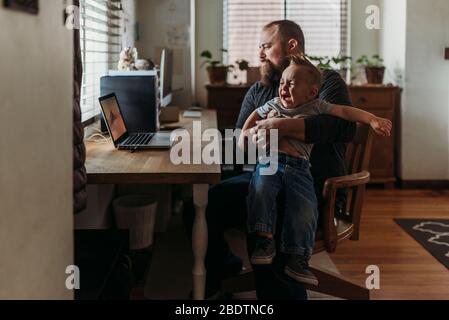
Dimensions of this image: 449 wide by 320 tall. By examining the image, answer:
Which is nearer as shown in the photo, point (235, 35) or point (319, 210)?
point (319, 210)

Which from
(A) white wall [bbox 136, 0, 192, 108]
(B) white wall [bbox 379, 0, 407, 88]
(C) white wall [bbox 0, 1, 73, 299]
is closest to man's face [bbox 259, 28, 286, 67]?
(C) white wall [bbox 0, 1, 73, 299]

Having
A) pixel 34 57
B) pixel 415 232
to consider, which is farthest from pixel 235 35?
pixel 34 57

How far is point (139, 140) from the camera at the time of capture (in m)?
2.41

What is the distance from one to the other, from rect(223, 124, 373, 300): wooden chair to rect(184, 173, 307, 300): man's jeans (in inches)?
5.5

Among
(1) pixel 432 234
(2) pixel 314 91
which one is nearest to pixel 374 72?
(1) pixel 432 234

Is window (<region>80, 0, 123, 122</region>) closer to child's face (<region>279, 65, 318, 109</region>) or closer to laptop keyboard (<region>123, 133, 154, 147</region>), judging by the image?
laptop keyboard (<region>123, 133, 154, 147</region>)

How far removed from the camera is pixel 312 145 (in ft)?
Answer: 6.45

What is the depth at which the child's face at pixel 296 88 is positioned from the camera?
1840 millimetres

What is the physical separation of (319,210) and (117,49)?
215 cm

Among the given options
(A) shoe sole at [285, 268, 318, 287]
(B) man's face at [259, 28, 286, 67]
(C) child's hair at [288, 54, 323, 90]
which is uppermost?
(B) man's face at [259, 28, 286, 67]

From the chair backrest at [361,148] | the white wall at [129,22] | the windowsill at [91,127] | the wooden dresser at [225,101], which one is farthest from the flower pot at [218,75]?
the chair backrest at [361,148]

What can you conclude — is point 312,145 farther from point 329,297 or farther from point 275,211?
point 329,297

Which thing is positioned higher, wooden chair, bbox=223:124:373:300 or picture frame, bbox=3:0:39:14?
picture frame, bbox=3:0:39:14

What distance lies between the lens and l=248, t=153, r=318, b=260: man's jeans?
1.80 meters
